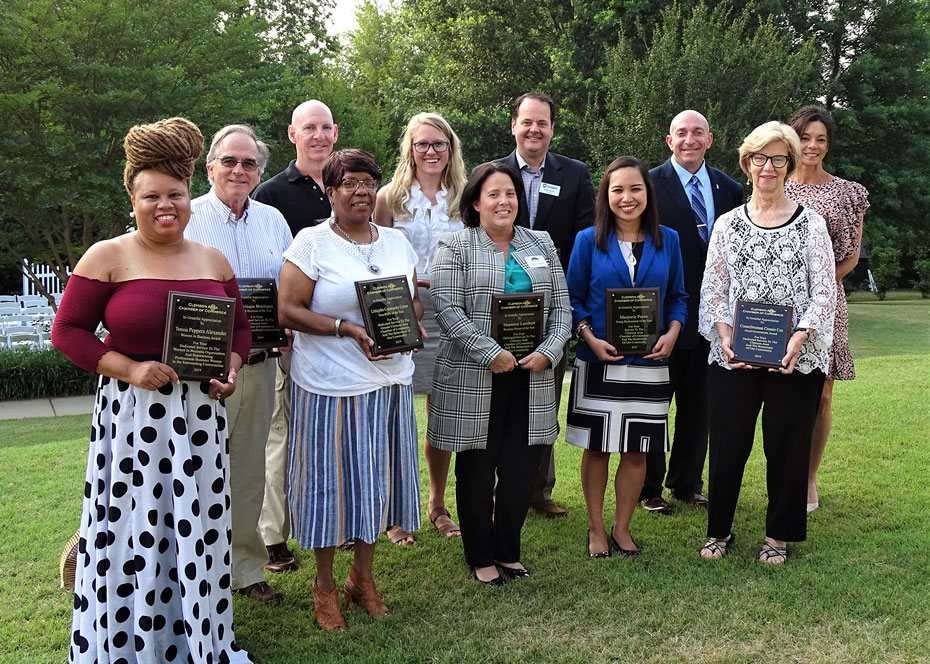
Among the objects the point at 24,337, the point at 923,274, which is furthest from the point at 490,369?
the point at 923,274

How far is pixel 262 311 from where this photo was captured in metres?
4.00

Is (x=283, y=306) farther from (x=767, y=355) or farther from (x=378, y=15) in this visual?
(x=378, y=15)

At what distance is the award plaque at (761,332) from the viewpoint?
177 inches

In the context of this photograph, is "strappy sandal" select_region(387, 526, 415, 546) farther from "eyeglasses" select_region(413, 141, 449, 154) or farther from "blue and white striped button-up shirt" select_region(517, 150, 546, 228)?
"eyeglasses" select_region(413, 141, 449, 154)

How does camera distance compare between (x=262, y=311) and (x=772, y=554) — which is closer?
(x=262, y=311)

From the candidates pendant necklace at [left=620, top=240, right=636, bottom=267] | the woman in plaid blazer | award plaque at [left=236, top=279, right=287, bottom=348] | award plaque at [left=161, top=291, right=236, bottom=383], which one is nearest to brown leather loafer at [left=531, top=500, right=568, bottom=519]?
the woman in plaid blazer

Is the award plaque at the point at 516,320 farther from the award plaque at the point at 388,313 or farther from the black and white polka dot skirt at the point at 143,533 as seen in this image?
the black and white polka dot skirt at the point at 143,533

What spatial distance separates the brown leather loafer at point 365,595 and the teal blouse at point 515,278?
1.84 metres

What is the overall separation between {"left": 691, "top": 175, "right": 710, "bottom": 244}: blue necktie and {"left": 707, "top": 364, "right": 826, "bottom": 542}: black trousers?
123 cm

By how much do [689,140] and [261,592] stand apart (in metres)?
4.25

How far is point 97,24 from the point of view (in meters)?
13.2

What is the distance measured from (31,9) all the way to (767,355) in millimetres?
13296

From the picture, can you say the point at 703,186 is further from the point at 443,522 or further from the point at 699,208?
the point at 443,522

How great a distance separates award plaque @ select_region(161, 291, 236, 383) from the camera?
317cm
